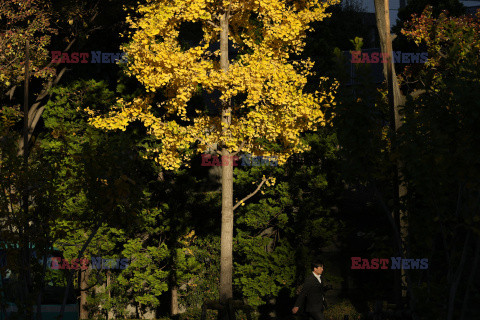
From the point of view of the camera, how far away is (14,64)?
691 inches

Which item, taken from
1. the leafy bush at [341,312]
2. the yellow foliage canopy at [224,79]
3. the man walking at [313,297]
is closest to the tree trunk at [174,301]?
the leafy bush at [341,312]

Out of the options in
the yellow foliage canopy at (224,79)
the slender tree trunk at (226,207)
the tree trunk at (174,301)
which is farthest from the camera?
the tree trunk at (174,301)

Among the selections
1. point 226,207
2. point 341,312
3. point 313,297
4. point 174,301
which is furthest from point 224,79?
point 174,301

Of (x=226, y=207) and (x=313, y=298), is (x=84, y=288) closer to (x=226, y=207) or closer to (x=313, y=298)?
(x=226, y=207)

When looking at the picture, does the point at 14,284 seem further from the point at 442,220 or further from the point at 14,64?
the point at 14,64

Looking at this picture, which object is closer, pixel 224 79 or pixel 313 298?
pixel 313 298

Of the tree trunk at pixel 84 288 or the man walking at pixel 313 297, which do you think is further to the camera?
the tree trunk at pixel 84 288

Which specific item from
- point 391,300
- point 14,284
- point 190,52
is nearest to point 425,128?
point 14,284

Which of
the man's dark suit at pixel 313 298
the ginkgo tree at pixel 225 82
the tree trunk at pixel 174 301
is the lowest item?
the tree trunk at pixel 174 301

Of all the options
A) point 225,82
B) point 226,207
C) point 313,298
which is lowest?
point 313,298

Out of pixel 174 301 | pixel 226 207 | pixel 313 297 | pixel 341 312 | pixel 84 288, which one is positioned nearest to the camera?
pixel 313 297

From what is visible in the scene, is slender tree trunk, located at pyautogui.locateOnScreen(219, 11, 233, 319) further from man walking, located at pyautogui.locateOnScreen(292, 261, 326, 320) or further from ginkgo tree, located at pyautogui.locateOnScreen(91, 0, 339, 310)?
man walking, located at pyautogui.locateOnScreen(292, 261, 326, 320)

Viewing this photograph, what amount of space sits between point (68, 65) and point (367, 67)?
47.3 feet

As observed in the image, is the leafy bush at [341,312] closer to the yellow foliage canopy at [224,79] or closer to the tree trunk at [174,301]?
the tree trunk at [174,301]
